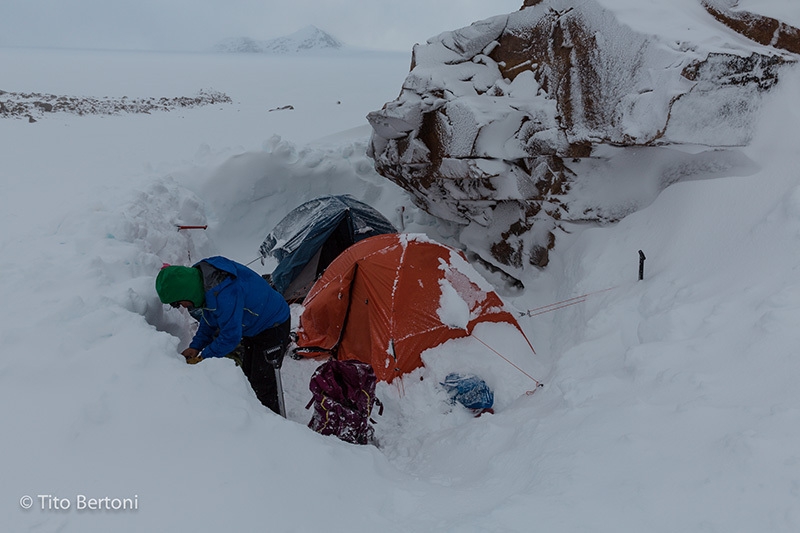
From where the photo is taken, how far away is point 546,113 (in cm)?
545

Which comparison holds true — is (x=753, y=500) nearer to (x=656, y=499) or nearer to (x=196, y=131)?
(x=656, y=499)

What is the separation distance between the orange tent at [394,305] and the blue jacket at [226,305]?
147cm

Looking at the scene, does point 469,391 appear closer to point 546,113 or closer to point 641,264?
point 641,264

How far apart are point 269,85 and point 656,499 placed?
3192 cm

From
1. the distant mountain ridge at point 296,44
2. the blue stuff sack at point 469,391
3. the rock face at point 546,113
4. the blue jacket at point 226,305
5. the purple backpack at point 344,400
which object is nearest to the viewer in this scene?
the blue jacket at point 226,305

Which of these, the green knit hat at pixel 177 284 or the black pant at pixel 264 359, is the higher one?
the green knit hat at pixel 177 284

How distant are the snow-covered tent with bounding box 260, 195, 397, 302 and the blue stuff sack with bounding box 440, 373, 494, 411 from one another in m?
2.90

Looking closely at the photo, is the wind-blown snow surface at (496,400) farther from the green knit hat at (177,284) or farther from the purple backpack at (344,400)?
the purple backpack at (344,400)

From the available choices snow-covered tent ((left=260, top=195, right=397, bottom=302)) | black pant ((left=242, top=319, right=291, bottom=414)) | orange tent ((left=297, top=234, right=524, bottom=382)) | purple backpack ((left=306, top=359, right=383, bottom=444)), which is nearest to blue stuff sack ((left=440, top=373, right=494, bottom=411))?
orange tent ((left=297, top=234, right=524, bottom=382))

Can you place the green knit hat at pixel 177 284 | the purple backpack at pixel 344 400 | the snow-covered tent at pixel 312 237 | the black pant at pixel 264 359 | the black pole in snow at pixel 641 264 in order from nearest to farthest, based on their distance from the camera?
1. the green knit hat at pixel 177 284
2. the purple backpack at pixel 344 400
3. the black pant at pixel 264 359
4. the black pole in snow at pixel 641 264
5. the snow-covered tent at pixel 312 237

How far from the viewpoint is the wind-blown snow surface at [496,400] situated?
1.87 m

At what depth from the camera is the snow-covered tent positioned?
6641mm
